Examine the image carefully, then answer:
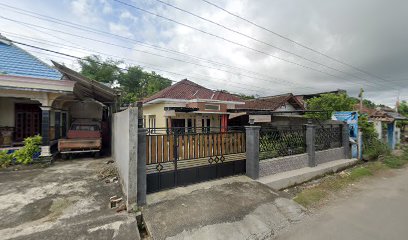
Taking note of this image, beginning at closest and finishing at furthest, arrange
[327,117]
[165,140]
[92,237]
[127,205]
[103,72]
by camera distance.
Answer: [92,237]
[127,205]
[165,140]
[327,117]
[103,72]

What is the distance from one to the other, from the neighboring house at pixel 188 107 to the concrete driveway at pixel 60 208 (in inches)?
194

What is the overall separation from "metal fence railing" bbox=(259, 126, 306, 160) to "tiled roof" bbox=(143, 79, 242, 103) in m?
5.12

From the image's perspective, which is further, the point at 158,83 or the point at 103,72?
the point at 158,83

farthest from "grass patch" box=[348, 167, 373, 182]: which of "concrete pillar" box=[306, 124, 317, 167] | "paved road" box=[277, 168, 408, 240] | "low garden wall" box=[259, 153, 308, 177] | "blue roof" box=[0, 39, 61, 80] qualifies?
"blue roof" box=[0, 39, 61, 80]

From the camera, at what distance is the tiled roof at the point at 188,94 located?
11.2 meters

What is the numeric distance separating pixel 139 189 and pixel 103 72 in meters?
28.6

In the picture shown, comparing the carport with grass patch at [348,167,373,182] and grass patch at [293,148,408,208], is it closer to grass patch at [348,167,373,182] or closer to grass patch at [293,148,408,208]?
grass patch at [293,148,408,208]

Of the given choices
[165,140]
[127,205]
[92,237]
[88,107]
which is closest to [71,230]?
[92,237]

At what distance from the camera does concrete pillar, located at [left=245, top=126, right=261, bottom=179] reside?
5431mm

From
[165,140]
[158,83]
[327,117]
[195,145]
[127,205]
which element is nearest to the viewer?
[127,205]

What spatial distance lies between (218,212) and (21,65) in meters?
9.73

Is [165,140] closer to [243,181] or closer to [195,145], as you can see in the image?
[195,145]

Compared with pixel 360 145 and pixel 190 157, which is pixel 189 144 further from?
pixel 360 145

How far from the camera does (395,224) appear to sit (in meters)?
3.73
